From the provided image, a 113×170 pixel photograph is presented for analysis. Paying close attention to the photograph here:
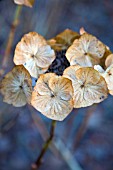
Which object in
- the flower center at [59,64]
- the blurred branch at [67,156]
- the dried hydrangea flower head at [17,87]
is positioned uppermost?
the flower center at [59,64]

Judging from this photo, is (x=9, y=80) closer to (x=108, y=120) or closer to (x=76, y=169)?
(x=76, y=169)

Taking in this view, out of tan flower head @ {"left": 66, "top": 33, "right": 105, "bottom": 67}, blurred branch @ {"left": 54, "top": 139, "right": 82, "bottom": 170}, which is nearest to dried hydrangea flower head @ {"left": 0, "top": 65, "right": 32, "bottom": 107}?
tan flower head @ {"left": 66, "top": 33, "right": 105, "bottom": 67}

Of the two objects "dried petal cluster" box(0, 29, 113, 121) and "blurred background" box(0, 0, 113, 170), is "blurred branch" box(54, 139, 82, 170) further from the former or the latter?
"dried petal cluster" box(0, 29, 113, 121)

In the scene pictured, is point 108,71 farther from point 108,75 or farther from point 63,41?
point 63,41

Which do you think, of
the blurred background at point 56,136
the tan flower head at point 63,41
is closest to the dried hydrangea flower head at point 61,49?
the tan flower head at point 63,41

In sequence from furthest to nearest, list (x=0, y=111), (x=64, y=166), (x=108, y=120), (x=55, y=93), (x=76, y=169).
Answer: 1. (x=108, y=120)
2. (x=64, y=166)
3. (x=76, y=169)
4. (x=0, y=111)
5. (x=55, y=93)

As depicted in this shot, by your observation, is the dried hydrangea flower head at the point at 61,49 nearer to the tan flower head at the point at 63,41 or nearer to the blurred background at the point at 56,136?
the tan flower head at the point at 63,41

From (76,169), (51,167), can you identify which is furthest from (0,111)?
(51,167)
